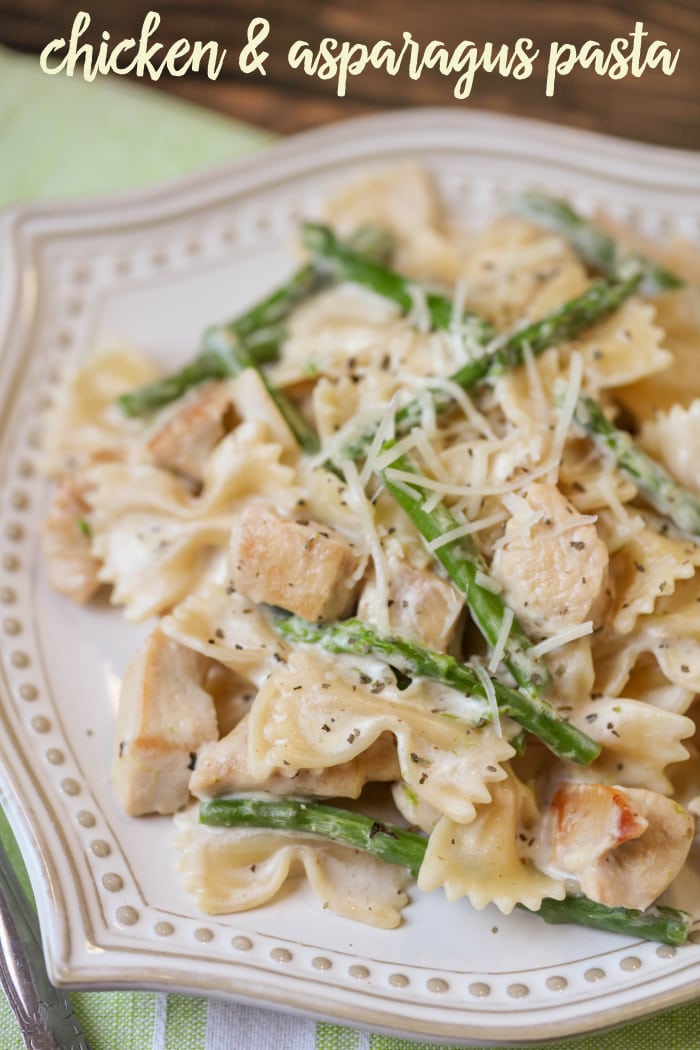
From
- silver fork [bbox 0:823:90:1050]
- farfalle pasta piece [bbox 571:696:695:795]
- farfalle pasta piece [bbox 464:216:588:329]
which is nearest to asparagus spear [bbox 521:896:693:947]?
farfalle pasta piece [bbox 571:696:695:795]

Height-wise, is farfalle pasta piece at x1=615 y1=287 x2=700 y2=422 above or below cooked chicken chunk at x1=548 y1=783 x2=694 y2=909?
above

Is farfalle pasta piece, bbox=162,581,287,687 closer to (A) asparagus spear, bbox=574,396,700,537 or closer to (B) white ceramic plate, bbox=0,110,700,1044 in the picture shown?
(B) white ceramic plate, bbox=0,110,700,1044

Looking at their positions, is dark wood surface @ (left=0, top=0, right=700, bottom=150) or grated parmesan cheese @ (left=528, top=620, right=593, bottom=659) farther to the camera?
dark wood surface @ (left=0, top=0, right=700, bottom=150)

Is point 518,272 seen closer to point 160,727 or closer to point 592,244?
point 592,244

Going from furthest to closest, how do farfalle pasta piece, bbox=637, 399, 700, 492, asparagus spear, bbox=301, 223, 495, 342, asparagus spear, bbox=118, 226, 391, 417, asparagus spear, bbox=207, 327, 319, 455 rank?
asparagus spear, bbox=118, 226, 391, 417, asparagus spear, bbox=301, 223, 495, 342, asparagus spear, bbox=207, 327, 319, 455, farfalle pasta piece, bbox=637, 399, 700, 492

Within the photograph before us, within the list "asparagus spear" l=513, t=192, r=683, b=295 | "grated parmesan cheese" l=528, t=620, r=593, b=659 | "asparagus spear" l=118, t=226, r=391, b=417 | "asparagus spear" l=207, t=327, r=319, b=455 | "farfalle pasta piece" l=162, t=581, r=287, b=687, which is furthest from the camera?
"asparagus spear" l=118, t=226, r=391, b=417

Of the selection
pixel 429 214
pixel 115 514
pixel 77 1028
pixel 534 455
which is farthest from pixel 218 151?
pixel 77 1028

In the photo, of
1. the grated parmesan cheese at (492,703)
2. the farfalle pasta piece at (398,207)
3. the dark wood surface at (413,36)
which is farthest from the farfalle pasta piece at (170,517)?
the dark wood surface at (413,36)

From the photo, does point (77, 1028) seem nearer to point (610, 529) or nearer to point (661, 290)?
point (610, 529)
